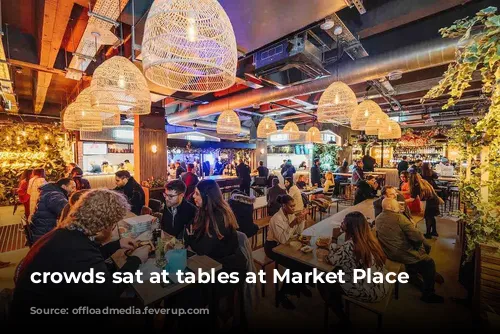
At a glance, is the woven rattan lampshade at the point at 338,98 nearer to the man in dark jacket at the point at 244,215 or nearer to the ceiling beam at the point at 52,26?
the man in dark jacket at the point at 244,215

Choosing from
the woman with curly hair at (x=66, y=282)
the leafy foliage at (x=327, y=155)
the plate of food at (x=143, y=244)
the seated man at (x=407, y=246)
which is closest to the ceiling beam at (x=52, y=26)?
the woman with curly hair at (x=66, y=282)

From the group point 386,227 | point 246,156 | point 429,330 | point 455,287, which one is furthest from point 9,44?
point 246,156

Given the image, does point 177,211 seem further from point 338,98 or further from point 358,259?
point 338,98

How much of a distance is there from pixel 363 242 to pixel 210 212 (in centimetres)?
163

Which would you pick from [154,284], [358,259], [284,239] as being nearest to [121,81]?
[154,284]

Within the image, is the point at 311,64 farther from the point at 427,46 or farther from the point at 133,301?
the point at 133,301

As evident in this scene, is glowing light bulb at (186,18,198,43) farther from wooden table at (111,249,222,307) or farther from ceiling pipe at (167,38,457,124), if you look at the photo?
ceiling pipe at (167,38,457,124)

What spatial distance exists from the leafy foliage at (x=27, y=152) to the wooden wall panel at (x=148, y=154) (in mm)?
5426

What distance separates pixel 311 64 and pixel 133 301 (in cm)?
409

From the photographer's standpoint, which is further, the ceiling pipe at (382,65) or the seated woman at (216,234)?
the ceiling pipe at (382,65)

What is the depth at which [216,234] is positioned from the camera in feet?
7.89

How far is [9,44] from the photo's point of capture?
3.94 m

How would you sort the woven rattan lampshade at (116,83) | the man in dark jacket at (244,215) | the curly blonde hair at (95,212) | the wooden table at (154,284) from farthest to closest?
1. the man in dark jacket at (244,215)
2. the woven rattan lampshade at (116,83)
3. the wooden table at (154,284)
4. the curly blonde hair at (95,212)

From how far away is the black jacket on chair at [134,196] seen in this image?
14.5 feet
